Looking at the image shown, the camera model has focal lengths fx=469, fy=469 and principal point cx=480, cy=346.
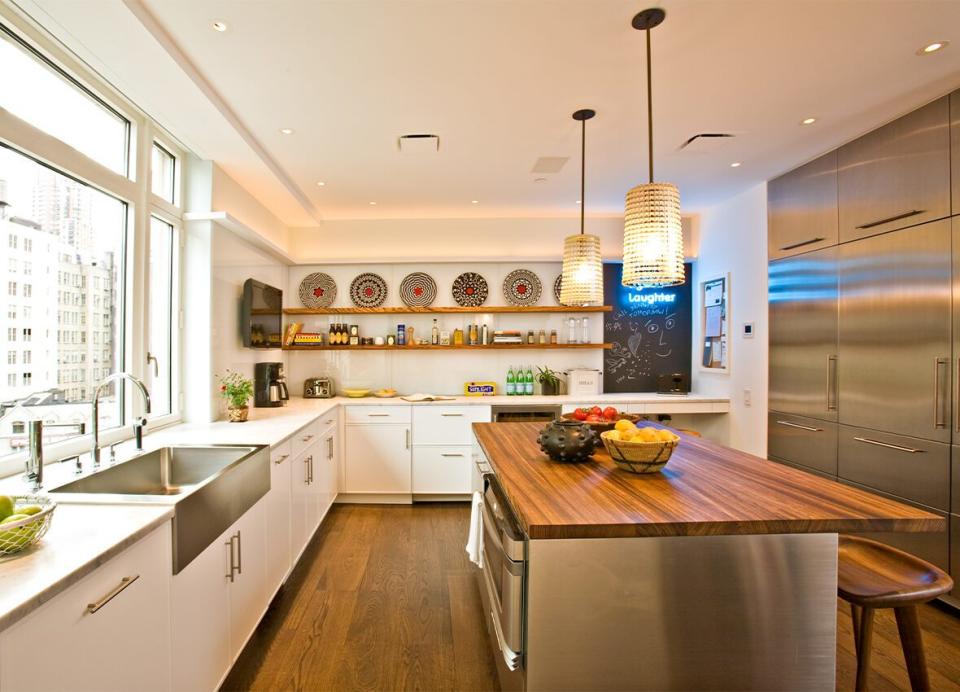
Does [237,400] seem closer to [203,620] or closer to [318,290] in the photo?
[203,620]

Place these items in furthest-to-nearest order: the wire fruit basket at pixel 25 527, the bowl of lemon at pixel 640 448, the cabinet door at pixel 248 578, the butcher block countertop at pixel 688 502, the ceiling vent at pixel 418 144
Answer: the ceiling vent at pixel 418 144 < the cabinet door at pixel 248 578 < the bowl of lemon at pixel 640 448 < the butcher block countertop at pixel 688 502 < the wire fruit basket at pixel 25 527

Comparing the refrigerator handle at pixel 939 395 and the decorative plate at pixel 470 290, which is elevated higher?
the decorative plate at pixel 470 290

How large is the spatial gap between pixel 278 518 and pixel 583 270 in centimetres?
210

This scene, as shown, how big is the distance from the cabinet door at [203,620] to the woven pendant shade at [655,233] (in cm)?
200

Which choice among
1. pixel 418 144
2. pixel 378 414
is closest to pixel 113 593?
pixel 418 144

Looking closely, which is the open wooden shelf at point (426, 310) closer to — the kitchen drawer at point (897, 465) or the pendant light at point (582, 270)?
the pendant light at point (582, 270)

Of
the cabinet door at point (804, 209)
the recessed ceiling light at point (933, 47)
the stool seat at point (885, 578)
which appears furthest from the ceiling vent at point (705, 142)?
the stool seat at point (885, 578)

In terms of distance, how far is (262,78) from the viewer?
91.0 inches

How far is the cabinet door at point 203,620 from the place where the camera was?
1516 millimetres

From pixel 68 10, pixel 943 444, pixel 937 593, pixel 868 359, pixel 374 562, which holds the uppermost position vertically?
pixel 68 10

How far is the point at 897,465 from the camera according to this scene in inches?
107

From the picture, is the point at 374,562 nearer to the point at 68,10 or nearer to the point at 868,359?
the point at 68,10

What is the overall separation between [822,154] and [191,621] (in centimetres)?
440

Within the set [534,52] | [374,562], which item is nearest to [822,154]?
[534,52]
